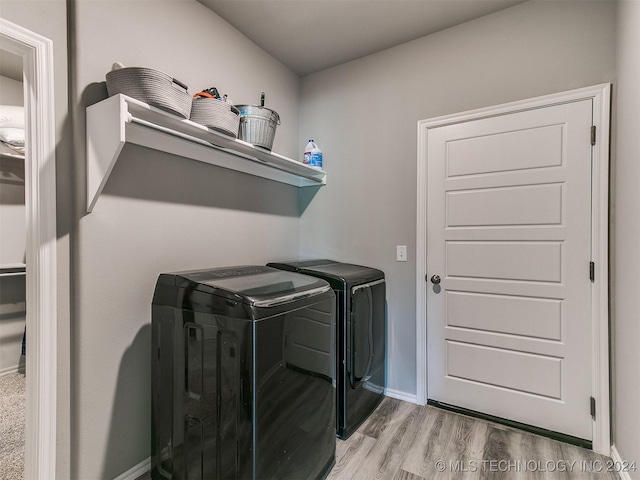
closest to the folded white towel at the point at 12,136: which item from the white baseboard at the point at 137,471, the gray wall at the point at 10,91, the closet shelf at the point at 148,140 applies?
the gray wall at the point at 10,91

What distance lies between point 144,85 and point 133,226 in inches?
26.5

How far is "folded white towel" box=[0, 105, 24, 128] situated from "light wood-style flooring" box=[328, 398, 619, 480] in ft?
11.7

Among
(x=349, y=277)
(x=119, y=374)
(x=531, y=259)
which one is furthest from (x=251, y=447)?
(x=531, y=259)

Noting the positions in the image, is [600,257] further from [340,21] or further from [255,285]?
[340,21]

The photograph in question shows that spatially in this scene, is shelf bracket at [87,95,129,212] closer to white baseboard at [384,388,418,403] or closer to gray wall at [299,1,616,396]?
gray wall at [299,1,616,396]

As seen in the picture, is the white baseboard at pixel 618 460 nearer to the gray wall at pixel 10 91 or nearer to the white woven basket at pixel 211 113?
the white woven basket at pixel 211 113

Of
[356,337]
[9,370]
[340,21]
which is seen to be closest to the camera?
[356,337]

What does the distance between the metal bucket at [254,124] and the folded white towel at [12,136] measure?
2129 millimetres

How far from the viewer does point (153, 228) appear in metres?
1.69

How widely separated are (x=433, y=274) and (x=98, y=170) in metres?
2.08

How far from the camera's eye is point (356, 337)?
2004 mm

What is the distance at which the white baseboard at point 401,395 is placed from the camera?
7.72 ft

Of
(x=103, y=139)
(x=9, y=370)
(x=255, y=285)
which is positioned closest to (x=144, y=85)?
(x=103, y=139)

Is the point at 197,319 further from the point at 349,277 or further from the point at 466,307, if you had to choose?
the point at 466,307
